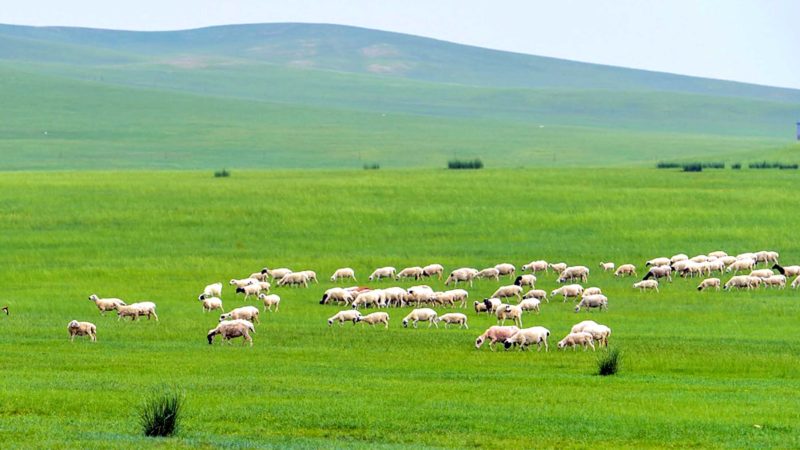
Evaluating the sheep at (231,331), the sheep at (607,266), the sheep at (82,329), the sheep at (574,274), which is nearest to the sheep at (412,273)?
the sheep at (574,274)

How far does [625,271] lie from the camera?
5281 cm

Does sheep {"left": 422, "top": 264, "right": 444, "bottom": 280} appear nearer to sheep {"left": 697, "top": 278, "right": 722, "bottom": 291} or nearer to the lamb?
the lamb

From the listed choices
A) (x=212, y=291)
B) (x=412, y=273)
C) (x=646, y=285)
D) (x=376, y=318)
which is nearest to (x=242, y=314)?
(x=376, y=318)

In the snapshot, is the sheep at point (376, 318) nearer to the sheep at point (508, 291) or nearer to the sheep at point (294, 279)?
the sheep at point (508, 291)

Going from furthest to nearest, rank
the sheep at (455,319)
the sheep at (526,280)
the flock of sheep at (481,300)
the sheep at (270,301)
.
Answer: the sheep at (526,280) → the sheep at (270,301) → the sheep at (455,319) → the flock of sheep at (481,300)

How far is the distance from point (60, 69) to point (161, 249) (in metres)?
138

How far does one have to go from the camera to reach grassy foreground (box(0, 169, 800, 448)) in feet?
78.4

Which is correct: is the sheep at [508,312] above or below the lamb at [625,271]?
above

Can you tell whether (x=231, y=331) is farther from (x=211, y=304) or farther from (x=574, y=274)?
(x=574, y=274)

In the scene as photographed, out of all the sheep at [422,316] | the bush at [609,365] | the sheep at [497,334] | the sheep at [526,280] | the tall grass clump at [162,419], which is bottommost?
the sheep at [526,280]

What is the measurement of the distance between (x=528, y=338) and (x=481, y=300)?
12134 millimetres

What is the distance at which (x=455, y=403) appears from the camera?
84.6 feet

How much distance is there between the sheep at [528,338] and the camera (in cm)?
3381

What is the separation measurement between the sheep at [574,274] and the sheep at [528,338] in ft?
54.0
